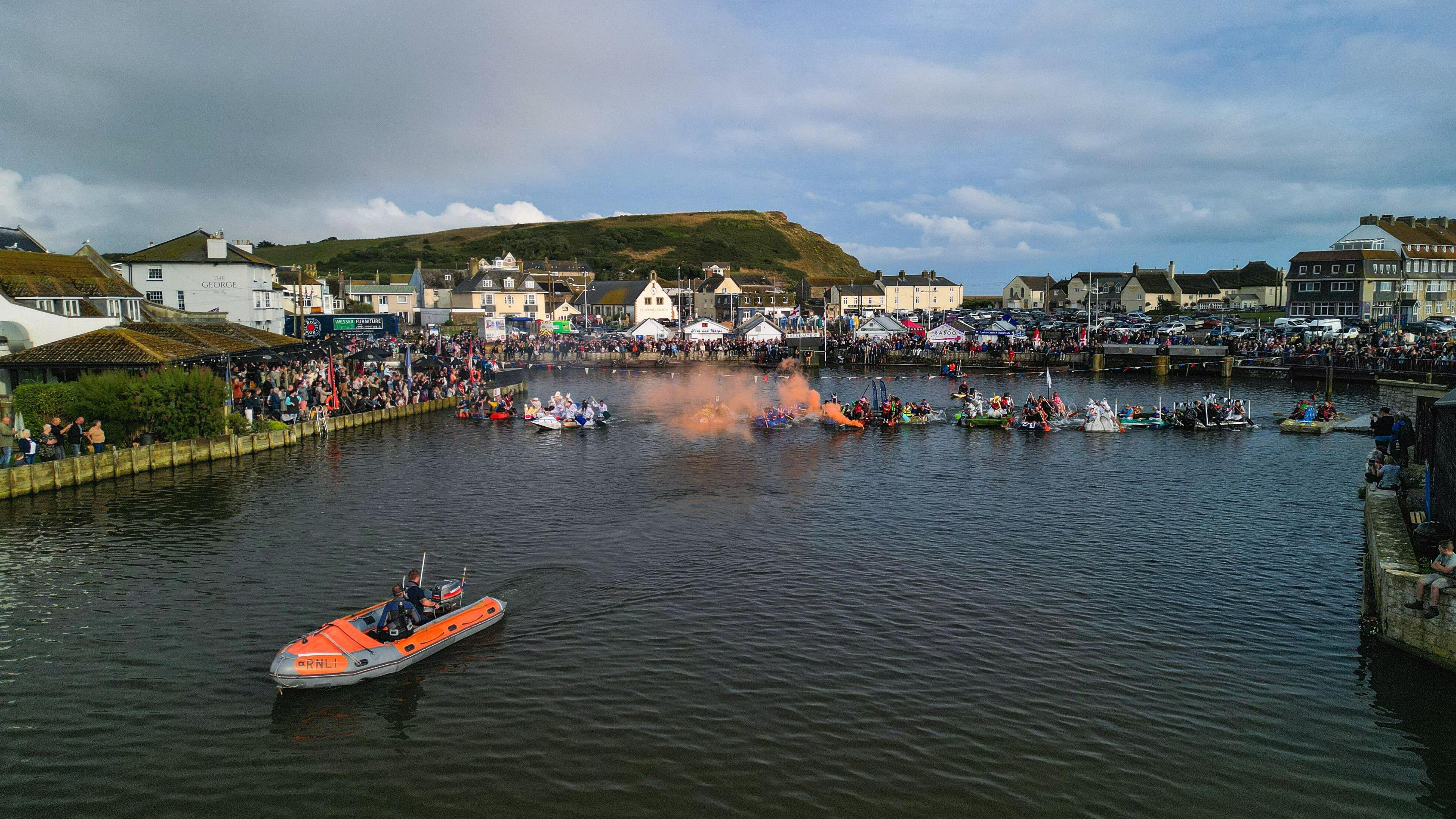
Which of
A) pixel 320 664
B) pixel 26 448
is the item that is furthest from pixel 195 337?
pixel 320 664

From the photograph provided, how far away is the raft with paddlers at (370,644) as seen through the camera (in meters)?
19.7

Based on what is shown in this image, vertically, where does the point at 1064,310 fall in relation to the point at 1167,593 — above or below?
above

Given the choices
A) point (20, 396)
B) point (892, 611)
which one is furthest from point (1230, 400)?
Answer: point (20, 396)

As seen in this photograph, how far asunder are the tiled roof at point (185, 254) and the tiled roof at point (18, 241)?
10699mm

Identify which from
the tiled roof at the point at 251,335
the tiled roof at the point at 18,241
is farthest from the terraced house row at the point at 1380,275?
the tiled roof at the point at 18,241

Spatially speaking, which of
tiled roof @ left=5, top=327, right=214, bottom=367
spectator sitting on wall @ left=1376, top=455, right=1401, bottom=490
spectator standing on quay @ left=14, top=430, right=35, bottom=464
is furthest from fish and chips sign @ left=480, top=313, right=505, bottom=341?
spectator sitting on wall @ left=1376, top=455, right=1401, bottom=490

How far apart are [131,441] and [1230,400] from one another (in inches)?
2479

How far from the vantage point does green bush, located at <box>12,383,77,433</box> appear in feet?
130

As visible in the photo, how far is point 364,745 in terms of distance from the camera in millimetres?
18031

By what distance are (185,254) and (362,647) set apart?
70793 millimetres

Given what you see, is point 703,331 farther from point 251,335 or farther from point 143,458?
point 143,458

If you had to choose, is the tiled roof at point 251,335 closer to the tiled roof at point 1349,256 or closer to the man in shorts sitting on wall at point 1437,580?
the man in shorts sitting on wall at point 1437,580

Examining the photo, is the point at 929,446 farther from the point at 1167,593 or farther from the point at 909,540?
the point at 1167,593

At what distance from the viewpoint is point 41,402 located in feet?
130
